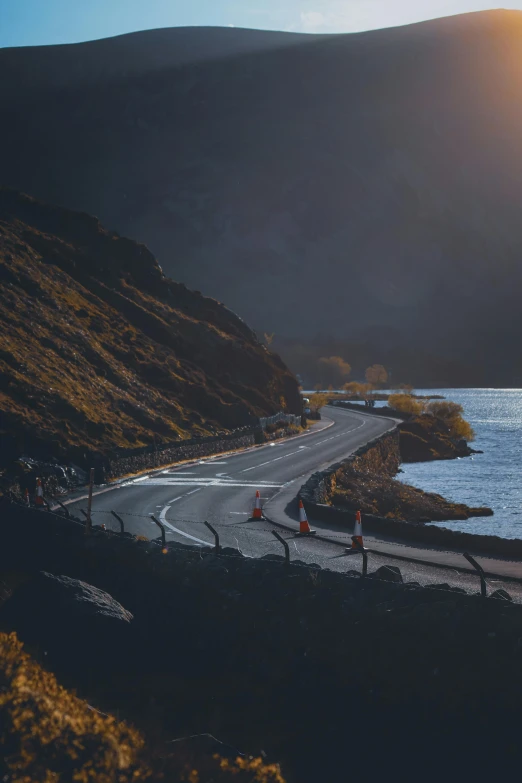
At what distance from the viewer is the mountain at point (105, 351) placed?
42562 mm

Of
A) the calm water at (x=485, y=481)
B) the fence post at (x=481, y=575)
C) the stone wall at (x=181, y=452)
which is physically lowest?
the calm water at (x=485, y=481)

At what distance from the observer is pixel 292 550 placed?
19547 mm

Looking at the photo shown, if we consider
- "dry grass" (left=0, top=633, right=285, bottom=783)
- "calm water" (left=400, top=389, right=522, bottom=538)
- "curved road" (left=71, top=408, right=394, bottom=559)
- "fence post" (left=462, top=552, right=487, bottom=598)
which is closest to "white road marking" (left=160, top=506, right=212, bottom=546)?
"curved road" (left=71, top=408, right=394, bottom=559)

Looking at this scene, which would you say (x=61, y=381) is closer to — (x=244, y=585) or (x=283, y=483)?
(x=283, y=483)

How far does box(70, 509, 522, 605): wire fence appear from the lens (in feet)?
46.2

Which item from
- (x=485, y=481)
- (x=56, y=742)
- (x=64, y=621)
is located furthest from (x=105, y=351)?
(x=56, y=742)

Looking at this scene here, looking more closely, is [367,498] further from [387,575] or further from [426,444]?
[426,444]

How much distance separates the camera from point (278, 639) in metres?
12.6

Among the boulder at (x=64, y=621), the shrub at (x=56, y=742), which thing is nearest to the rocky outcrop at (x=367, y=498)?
the boulder at (x=64, y=621)

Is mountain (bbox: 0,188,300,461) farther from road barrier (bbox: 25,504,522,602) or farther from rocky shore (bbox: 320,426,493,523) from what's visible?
road barrier (bbox: 25,504,522,602)

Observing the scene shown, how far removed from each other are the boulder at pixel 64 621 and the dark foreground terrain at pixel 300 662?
2 cm

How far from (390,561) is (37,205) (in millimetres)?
73935

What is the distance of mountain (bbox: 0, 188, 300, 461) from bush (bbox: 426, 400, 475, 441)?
94.5 ft

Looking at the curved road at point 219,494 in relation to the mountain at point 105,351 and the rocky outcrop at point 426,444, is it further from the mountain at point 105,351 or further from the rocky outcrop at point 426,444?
the rocky outcrop at point 426,444
